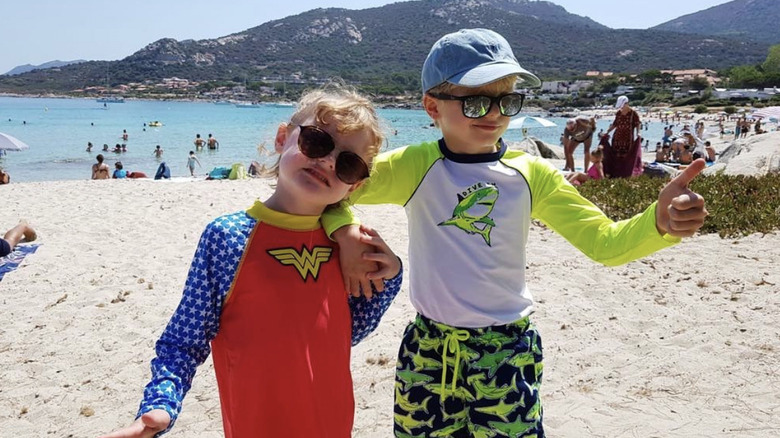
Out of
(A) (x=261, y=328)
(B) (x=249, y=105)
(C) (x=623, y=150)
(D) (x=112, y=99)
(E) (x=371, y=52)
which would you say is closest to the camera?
(A) (x=261, y=328)

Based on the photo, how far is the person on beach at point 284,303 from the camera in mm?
1576

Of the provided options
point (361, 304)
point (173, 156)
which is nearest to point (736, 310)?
point (361, 304)

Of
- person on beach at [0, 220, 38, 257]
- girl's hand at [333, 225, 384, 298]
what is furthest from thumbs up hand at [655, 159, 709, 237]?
person on beach at [0, 220, 38, 257]

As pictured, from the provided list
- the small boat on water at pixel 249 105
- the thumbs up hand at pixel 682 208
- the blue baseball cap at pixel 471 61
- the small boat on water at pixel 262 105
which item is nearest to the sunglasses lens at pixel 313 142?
the blue baseball cap at pixel 471 61

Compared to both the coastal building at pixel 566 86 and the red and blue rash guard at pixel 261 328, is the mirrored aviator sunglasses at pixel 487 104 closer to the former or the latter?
the red and blue rash guard at pixel 261 328

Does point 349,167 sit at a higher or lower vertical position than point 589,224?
higher

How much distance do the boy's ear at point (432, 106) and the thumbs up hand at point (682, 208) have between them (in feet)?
2.78

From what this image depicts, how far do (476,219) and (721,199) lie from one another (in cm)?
779

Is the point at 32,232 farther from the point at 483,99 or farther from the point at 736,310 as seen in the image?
the point at 736,310

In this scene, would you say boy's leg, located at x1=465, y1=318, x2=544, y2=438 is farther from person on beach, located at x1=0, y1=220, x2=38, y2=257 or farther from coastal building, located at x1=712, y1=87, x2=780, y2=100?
coastal building, located at x1=712, y1=87, x2=780, y2=100

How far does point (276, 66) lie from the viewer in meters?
166

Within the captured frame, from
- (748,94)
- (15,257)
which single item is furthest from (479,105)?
(748,94)

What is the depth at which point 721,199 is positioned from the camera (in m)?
8.59

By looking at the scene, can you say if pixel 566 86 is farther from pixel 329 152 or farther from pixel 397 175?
pixel 329 152
